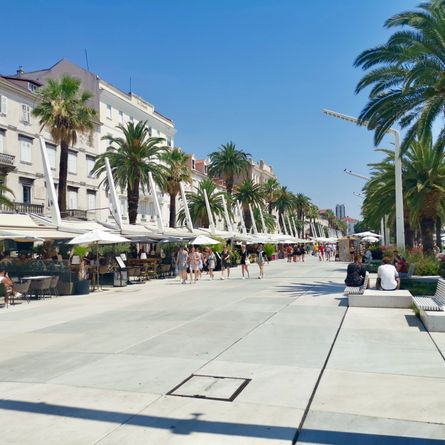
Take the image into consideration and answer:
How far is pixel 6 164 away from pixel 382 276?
29210 millimetres

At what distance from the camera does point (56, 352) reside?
8078 millimetres

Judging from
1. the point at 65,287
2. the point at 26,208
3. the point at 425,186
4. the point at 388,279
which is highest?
the point at 26,208

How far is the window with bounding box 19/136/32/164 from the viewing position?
→ 36653 mm

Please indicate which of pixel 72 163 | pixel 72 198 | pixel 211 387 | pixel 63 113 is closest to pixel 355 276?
pixel 211 387

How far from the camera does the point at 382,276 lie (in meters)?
12.7

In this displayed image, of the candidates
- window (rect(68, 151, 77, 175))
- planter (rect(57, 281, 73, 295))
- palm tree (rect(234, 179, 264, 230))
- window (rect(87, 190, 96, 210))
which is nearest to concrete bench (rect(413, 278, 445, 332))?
planter (rect(57, 281, 73, 295))

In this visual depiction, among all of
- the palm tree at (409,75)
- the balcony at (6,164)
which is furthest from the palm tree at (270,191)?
the palm tree at (409,75)

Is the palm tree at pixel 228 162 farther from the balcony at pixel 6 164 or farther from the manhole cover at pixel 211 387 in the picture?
the manhole cover at pixel 211 387

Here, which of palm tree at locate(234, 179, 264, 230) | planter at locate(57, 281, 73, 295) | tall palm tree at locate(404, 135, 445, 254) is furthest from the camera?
palm tree at locate(234, 179, 264, 230)

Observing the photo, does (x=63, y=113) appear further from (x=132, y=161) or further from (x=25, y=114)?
(x=25, y=114)

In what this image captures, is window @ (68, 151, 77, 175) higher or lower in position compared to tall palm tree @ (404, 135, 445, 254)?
higher

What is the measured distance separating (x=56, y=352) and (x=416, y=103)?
1477cm

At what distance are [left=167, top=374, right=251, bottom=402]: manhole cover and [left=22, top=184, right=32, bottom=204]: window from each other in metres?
34.0

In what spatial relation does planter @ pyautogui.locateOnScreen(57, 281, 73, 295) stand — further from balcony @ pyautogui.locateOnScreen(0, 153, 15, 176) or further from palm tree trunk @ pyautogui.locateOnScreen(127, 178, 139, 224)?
balcony @ pyautogui.locateOnScreen(0, 153, 15, 176)
